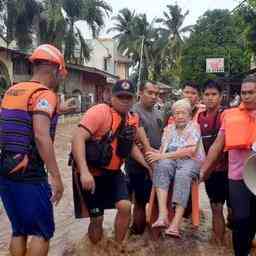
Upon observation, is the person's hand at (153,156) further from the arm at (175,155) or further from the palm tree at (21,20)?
the palm tree at (21,20)

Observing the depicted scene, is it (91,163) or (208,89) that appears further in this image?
(208,89)

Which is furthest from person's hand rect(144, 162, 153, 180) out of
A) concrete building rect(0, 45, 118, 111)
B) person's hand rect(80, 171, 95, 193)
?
concrete building rect(0, 45, 118, 111)

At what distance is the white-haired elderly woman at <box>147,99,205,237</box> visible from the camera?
5.68m

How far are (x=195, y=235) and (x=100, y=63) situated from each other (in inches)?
2449

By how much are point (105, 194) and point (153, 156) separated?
0.69m

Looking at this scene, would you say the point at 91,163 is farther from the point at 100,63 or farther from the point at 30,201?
the point at 100,63

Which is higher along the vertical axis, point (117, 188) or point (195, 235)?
point (117, 188)

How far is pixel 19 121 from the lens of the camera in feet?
13.1

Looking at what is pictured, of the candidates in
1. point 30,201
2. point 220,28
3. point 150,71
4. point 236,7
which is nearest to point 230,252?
point 30,201

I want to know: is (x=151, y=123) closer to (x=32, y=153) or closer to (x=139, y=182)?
(x=139, y=182)

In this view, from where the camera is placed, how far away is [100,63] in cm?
6781

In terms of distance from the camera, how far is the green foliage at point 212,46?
41531 millimetres

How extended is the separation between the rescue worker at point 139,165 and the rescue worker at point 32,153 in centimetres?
202

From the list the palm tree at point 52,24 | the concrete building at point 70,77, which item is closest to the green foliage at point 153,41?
the concrete building at point 70,77
